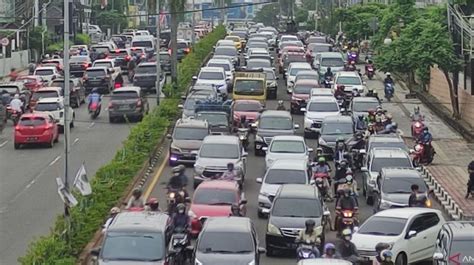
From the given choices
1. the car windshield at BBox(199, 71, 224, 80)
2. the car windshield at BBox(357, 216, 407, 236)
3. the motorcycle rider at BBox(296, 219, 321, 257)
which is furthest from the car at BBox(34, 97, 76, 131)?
the motorcycle rider at BBox(296, 219, 321, 257)

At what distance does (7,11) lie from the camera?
300 ft

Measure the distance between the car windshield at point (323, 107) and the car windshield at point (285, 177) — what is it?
44.0 ft

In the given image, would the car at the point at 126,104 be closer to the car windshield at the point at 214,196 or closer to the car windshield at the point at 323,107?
the car windshield at the point at 323,107

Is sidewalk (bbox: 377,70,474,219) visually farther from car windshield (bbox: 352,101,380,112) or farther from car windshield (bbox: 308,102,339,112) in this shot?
car windshield (bbox: 308,102,339,112)

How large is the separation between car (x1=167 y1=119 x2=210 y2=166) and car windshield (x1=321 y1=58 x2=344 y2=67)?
2471 cm

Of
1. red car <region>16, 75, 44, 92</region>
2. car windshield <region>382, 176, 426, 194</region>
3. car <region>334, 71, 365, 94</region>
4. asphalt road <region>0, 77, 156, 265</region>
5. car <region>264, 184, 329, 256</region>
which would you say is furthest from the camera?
red car <region>16, 75, 44, 92</region>

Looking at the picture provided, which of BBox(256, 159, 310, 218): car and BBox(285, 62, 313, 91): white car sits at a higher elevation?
BBox(285, 62, 313, 91): white car

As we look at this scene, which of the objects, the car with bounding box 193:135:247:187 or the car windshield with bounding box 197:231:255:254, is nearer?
the car windshield with bounding box 197:231:255:254

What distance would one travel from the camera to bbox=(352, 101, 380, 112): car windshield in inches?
1813

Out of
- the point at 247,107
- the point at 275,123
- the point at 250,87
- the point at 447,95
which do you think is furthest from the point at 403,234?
the point at 447,95

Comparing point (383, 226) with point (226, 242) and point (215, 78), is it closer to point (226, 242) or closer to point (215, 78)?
point (226, 242)

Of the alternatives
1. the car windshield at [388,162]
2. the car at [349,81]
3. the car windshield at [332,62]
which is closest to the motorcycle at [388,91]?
the car at [349,81]

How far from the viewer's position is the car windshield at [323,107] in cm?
4512

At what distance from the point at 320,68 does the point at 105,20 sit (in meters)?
71.1
